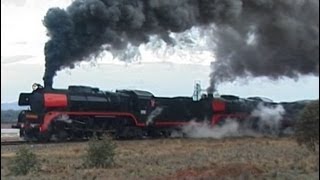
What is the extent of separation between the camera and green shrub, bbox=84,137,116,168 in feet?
52.5

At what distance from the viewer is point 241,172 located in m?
12.7

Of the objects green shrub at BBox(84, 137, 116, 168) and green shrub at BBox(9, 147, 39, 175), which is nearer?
green shrub at BBox(9, 147, 39, 175)

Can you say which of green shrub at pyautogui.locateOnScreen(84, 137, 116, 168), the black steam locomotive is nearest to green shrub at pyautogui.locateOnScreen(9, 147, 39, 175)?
green shrub at pyautogui.locateOnScreen(84, 137, 116, 168)

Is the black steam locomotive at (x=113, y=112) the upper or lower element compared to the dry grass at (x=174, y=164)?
upper

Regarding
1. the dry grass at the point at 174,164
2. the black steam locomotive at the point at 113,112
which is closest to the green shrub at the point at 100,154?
the dry grass at the point at 174,164

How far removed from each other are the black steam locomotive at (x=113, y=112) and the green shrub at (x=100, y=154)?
581 cm

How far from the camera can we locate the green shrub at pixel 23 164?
14.3 m

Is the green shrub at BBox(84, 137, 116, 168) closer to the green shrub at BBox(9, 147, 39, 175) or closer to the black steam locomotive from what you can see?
the green shrub at BBox(9, 147, 39, 175)

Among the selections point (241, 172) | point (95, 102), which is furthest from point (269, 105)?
point (241, 172)

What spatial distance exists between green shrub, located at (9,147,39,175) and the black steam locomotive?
7.62 m

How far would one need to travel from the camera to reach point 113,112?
94.0 ft

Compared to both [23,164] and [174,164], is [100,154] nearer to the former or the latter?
[174,164]

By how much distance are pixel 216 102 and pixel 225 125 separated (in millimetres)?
1449

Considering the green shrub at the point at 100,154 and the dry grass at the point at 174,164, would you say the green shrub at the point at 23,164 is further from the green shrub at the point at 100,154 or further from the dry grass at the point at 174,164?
the green shrub at the point at 100,154
